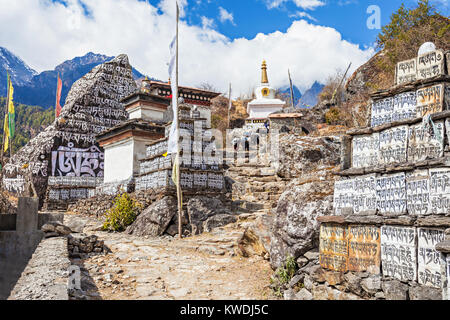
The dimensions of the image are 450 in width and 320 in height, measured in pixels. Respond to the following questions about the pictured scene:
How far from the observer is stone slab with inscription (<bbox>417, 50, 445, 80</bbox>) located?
4908mm

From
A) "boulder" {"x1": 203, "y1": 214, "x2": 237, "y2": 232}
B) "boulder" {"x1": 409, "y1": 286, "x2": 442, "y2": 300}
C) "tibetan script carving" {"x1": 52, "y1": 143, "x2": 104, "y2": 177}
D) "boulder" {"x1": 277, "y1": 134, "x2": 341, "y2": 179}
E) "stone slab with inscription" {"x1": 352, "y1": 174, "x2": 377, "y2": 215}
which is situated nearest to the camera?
"boulder" {"x1": 409, "y1": 286, "x2": 442, "y2": 300}

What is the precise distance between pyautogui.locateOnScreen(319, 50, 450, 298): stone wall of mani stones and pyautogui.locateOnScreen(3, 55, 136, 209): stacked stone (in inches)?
692

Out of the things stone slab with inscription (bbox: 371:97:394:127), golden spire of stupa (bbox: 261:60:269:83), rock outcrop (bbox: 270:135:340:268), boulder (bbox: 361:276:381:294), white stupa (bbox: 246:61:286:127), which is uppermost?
golden spire of stupa (bbox: 261:60:269:83)

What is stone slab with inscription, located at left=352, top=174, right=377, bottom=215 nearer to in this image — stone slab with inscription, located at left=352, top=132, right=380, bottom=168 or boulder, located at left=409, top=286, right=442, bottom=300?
stone slab with inscription, located at left=352, top=132, right=380, bottom=168

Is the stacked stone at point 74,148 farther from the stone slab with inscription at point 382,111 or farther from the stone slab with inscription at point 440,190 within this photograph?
the stone slab with inscription at point 440,190

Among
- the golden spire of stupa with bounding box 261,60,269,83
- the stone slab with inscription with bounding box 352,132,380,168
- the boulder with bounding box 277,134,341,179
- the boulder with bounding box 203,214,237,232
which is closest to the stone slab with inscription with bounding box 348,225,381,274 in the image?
the stone slab with inscription with bounding box 352,132,380,168

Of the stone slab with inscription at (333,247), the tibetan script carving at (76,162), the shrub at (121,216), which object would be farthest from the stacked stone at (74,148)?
the stone slab with inscription at (333,247)

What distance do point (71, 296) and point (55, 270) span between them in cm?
55

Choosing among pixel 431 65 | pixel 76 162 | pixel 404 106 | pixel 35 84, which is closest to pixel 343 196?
pixel 404 106

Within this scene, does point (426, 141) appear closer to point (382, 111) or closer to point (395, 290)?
point (382, 111)

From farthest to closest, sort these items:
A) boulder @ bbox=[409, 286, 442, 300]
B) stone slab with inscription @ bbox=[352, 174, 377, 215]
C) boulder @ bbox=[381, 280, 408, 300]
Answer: stone slab with inscription @ bbox=[352, 174, 377, 215] → boulder @ bbox=[381, 280, 408, 300] → boulder @ bbox=[409, 286, 442, 300]

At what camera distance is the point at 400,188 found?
4770 mm

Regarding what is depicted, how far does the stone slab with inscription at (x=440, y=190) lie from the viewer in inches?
165

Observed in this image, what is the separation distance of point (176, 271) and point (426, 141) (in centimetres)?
498
